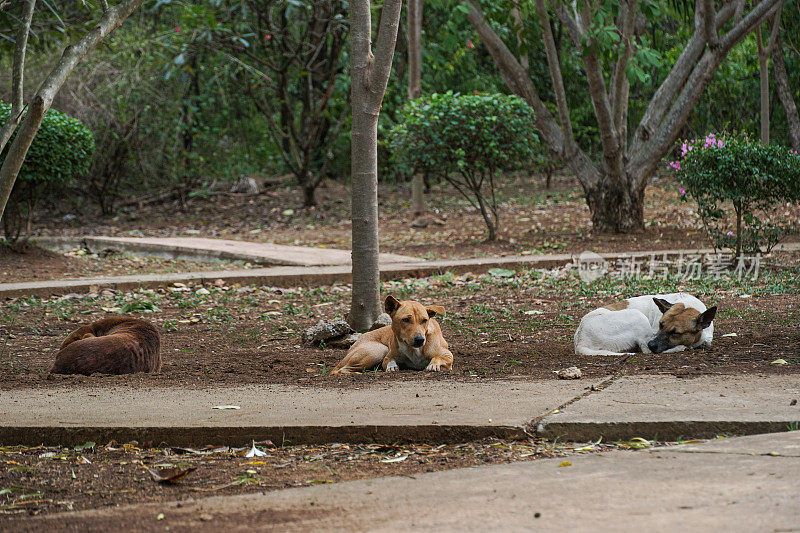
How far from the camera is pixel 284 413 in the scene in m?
4.10

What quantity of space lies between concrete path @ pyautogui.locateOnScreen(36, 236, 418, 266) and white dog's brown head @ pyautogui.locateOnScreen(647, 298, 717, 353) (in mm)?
6096

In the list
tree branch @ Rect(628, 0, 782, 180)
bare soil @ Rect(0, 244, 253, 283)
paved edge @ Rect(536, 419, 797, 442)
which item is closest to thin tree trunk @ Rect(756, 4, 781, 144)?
tree branch @ Rect(628, 0, 782, 180)

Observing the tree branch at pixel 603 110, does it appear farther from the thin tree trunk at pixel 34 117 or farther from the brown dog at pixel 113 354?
the thin tree trunk at pixel 34 117

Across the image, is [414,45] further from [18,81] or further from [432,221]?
[18,81]

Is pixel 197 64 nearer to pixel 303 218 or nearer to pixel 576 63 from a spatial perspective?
pixel 303 218

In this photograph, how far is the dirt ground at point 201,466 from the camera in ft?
10.5

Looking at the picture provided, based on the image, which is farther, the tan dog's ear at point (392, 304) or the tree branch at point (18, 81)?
the tan dog's ear at point (392, 304)

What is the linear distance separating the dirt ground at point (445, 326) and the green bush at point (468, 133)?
3.09 metres

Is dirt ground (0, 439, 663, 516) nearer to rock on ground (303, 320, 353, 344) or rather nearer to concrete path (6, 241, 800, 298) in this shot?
rock on ground (303, 320, 353, 344)

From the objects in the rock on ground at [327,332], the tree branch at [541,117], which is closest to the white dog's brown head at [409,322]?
the rock on ground at [327,332]

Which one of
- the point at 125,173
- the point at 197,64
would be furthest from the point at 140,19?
the point at 125,173

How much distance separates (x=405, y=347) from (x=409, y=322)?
0.22 meters

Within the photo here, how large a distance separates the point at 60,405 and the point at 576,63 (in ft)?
60.2

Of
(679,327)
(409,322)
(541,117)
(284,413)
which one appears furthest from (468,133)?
(284,413)
